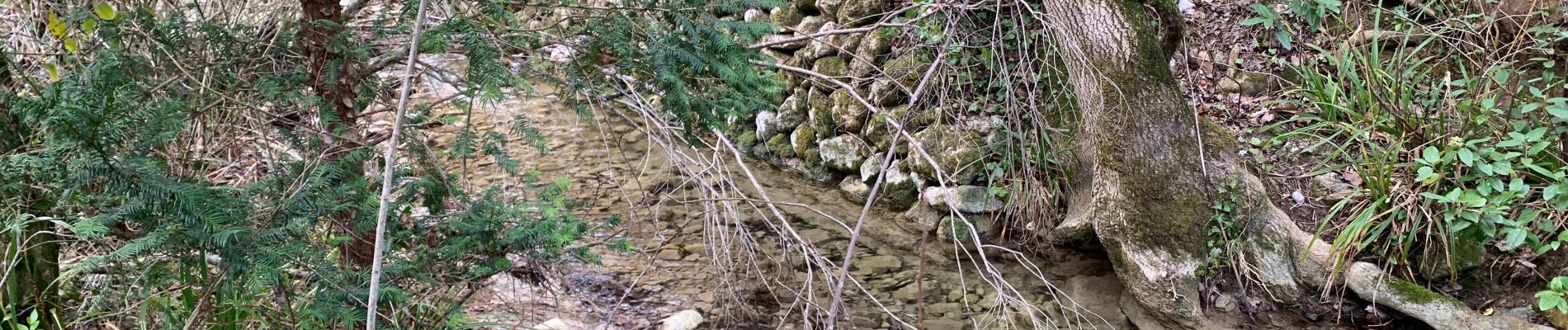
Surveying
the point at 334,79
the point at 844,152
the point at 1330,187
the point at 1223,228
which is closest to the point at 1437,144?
the point at 1330,187

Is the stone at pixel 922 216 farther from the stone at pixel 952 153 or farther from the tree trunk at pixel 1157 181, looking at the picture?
the tree trunk at pixel 1157 181

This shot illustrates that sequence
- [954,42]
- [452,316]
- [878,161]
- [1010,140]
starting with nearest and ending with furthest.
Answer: [452,316]
[1010,140]
[954,42]
[878,161]

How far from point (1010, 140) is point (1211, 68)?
1.01 meters

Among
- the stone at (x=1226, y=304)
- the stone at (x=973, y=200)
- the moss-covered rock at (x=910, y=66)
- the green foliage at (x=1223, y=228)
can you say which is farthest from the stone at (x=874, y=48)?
the stone at (x=1226, y=304)

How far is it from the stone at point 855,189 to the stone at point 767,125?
70 cm

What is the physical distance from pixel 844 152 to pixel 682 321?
174 centimetres

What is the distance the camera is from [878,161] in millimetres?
4457

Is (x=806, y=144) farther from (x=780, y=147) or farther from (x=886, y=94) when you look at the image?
(x=886, y=94)

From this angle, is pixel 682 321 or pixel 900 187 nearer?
pixel 682 321

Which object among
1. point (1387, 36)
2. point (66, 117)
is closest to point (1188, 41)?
point (1387, 36)

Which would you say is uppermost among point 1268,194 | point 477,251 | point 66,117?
point 66,117

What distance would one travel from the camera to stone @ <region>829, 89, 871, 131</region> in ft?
15.0

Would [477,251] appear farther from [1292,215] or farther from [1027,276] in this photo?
[1292,215]

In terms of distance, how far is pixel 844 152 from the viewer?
15.3 feet
